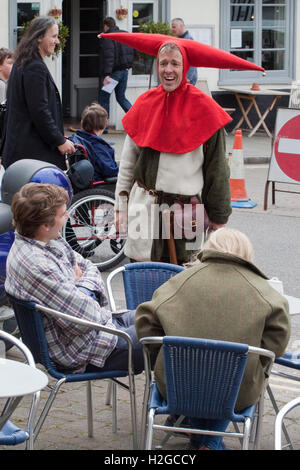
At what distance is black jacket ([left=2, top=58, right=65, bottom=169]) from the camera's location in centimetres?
705

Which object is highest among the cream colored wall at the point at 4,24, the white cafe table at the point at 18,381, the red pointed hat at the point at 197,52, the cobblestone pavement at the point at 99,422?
the cream colored wall at the point at 4,24

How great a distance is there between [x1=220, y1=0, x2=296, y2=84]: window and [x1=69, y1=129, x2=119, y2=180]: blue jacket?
33.9ft

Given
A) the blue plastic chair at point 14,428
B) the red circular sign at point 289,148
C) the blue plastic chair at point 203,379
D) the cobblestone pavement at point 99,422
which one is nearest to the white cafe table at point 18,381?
the blue plastic chair at point 14,428

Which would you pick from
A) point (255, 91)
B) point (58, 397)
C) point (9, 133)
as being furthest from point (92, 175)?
point (255, 91)

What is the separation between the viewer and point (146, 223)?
536 cm

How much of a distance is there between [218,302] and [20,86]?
3962 millimetres

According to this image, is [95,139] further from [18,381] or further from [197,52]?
[18,381]

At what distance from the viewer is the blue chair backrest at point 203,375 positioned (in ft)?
11.4

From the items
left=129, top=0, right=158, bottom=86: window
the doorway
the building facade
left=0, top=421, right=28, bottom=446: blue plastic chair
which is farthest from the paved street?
the doorway

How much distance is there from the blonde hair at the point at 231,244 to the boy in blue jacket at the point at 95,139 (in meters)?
4.06

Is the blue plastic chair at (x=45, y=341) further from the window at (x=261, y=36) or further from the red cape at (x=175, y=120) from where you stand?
the window at (x=261, y=36)

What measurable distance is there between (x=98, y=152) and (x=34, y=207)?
3.77 metres

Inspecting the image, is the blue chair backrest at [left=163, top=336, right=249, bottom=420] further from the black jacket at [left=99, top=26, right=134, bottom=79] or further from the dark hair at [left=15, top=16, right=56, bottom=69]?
the black jacket at [left=99, top=26, right=134, bottom=79]

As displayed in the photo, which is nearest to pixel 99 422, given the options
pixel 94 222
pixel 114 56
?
pixel 94 222
